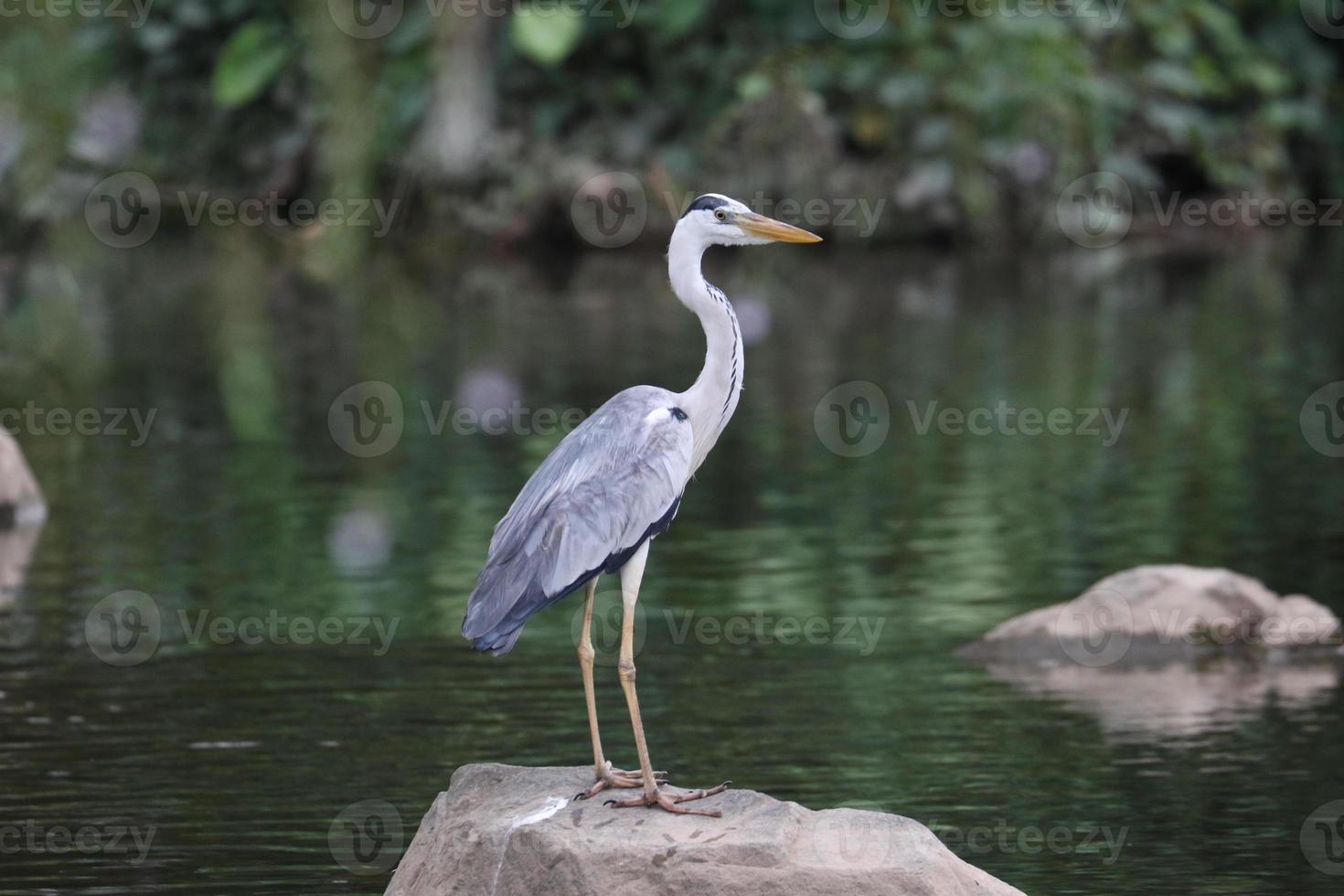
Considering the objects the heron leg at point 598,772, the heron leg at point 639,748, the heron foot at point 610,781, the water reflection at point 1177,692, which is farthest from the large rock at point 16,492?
the heron foot at point 610,781

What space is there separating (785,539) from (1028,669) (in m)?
3.40

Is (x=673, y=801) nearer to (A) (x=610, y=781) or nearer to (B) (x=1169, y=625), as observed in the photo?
(A) (x=610, y=781)

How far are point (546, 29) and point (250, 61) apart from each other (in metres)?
6.36

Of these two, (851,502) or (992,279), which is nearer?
(851,502)

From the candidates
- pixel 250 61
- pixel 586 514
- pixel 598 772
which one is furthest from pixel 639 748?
pixel 250 61

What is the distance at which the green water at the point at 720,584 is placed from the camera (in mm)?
8922

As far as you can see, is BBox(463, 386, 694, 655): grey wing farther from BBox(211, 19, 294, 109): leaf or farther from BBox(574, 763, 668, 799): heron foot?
BBox(211, 19, 294, 109): leaf

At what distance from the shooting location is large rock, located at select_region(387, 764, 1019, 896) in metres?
6.44

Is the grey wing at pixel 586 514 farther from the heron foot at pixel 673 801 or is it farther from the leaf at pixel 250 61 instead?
the leaf at pixel 250 61

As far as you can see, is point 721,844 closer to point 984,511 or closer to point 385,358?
point 984,511

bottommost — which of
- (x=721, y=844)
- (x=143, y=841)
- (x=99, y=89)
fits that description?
(x=143, y=841)

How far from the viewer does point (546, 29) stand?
35812 mm

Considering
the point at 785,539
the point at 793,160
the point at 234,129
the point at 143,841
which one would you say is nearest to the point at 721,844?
the point at 143,841

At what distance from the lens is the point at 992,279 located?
Answer: 31344 mm
